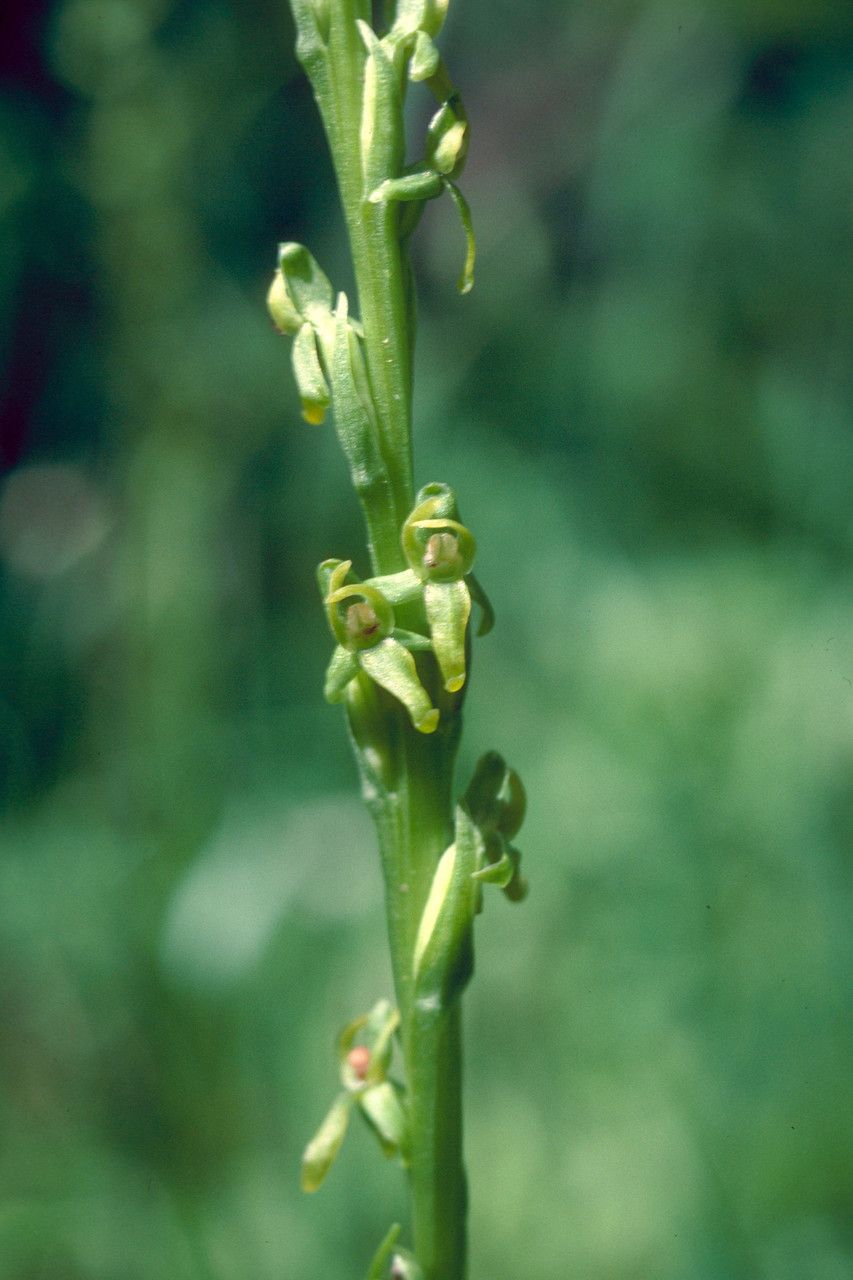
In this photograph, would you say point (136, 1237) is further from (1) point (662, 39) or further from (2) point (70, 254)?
(1) point (662, 39)

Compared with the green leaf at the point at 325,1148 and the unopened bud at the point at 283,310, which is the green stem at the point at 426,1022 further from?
the unopened bud at the point at 283,310

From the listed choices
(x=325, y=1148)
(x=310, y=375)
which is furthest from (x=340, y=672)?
(x=325, y=1148)

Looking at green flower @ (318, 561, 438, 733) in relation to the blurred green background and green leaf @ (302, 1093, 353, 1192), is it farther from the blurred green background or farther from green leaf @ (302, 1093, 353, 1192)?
the blurred green background

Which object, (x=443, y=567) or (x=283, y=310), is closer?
(x=443, y=567)

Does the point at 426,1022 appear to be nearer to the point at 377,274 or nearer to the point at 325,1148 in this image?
the point at 325,1148

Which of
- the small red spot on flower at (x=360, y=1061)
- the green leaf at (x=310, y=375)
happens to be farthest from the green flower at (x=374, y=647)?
the small red spot on flower at (x=360, y=1061)

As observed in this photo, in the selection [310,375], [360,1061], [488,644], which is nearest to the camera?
[310,375]

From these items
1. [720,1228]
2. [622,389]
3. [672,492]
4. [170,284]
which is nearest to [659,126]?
[622,389]
